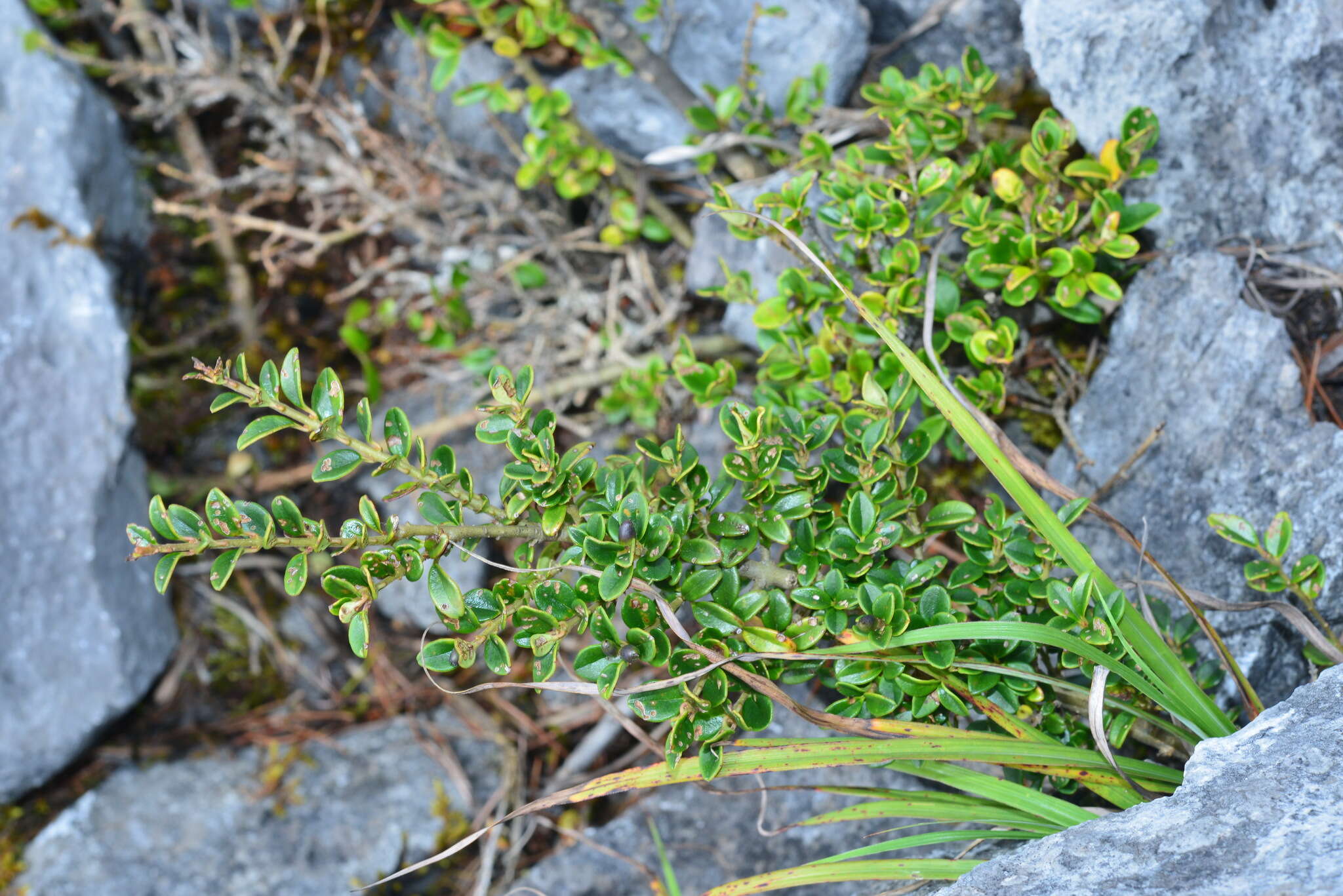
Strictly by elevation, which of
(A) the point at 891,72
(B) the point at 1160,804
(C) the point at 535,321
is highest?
(A) the point at 891,72

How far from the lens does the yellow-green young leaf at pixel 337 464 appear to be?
1432 millimetres

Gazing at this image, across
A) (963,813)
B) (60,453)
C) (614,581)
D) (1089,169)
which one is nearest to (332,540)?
(614,581)

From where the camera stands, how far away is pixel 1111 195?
6.23ft

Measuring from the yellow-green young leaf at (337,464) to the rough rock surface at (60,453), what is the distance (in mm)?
1815

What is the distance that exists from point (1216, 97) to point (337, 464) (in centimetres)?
202

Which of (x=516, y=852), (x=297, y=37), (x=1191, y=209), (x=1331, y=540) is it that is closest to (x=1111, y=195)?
(x=1191, y=209)

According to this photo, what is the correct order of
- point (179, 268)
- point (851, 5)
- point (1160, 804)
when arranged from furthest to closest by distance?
point (179, 268) < point (851, 5) < point (1160, 804)

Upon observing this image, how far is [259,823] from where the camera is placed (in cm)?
276

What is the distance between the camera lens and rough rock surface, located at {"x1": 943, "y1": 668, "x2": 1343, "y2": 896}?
43.4 inches

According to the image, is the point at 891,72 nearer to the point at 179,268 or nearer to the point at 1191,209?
the point at 1191,209

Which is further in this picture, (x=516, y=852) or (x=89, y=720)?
(x=89, y=720)

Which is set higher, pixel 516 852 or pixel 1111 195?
pixel 1111 195

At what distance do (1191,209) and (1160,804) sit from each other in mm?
1393

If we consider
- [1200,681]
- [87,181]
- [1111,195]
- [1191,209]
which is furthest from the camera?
[87,181]
